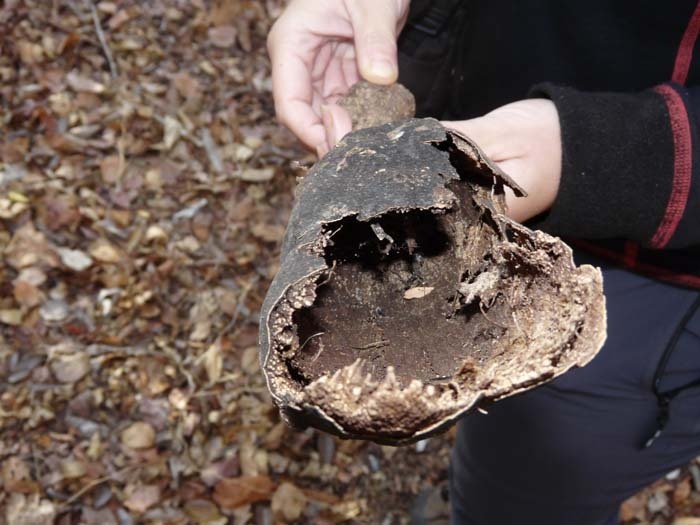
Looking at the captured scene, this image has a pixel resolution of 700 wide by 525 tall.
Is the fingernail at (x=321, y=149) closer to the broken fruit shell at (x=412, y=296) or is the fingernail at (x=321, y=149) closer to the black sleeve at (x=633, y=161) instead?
the broken fruit shell at (x=412, y=296)

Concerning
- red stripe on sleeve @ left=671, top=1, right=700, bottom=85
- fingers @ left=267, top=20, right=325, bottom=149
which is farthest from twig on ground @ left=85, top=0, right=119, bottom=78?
red stripe on sleeve @ left=671, top=1, right=700, bottom=85

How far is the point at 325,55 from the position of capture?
1872 mm

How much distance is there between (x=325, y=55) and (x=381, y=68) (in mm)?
359

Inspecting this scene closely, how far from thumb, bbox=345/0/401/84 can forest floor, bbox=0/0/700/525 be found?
1.39 meters

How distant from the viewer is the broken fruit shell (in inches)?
37.7

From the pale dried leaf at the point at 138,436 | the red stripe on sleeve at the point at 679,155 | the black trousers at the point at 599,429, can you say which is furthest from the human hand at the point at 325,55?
the pale dried leaf at the point at 138,436

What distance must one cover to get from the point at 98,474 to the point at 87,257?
91 cm

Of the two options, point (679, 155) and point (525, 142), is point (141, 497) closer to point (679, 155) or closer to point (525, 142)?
point (525, 142)

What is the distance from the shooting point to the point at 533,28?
1.67 meters

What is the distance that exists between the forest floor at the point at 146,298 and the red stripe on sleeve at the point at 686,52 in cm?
180

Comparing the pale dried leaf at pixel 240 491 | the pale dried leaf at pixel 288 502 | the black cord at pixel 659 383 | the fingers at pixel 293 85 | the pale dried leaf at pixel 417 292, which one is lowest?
the pale dried leaf at pixel 288 502

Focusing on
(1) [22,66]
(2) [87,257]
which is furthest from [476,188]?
(1) [22,66]

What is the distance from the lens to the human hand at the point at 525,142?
1.35 meters

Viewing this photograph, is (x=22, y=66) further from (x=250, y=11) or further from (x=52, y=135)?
(x=250, y=11)
